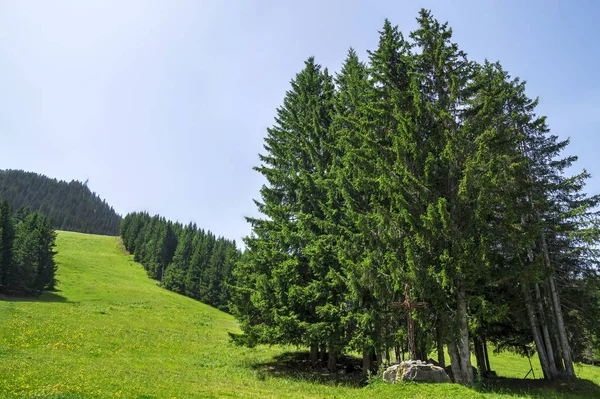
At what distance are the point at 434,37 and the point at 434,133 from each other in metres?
5.90

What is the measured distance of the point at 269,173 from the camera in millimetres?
24172

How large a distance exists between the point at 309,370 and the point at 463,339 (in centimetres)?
1005

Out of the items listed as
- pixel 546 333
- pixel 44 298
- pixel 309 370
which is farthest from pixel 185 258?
pixel 546 333

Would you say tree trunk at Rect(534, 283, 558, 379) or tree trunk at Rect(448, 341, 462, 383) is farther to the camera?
tree trunk at Rect(534, 283, 558, 379)

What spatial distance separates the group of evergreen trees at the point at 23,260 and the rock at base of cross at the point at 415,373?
194 feet

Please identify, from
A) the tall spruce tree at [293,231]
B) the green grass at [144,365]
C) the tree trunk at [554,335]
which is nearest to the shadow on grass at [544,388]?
the green grass at [144,365]

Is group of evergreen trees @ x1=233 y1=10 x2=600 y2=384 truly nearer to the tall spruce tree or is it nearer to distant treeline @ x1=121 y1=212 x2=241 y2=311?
the tall spruce tree

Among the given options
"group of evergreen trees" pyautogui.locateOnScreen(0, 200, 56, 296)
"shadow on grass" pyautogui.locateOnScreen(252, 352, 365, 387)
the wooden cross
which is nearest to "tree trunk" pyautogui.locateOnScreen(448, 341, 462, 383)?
the wooden cross

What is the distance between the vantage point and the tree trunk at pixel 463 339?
14.5 meters

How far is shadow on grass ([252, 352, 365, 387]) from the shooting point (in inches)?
719

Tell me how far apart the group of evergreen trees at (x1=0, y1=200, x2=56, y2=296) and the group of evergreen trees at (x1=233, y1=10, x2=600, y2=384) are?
157 ft

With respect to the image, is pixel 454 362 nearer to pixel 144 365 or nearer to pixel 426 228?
pixel 426 228

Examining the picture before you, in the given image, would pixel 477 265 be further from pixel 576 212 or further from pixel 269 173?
pixel 269 173

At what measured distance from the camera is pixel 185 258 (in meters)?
92.9
